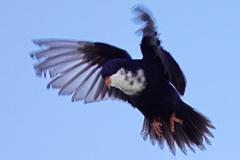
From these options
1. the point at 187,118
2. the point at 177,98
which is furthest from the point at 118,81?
the point at 187,118

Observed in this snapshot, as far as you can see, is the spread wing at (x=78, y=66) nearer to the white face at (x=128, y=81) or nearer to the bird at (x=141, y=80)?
the bird at (x=141, y=80)

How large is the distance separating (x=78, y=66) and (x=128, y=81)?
166 cm

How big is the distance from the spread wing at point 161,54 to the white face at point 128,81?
0.38 m

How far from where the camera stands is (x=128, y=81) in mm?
7426

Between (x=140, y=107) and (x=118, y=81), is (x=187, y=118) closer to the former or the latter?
(x=140, y=107)

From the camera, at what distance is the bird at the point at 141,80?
293 inches

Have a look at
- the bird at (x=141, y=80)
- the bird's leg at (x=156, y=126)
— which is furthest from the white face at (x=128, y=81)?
the bird's leg at (x=156, y=126)

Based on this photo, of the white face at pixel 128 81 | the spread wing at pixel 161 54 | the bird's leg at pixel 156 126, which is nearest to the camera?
the spread wing at pixel 161 54

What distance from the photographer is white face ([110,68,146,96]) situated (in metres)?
7.41

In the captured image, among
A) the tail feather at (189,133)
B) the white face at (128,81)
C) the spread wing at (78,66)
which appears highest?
the spread wing at (78,66)

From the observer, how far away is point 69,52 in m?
8.80

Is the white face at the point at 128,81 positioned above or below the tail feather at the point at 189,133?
above

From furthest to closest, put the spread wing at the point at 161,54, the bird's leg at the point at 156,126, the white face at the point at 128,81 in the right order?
the bird's leg at the point at 156,126
the white face at the point at 128,81
the spread wing at the point at 161,54

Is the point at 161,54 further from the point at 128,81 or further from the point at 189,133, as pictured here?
the point at 189,133
